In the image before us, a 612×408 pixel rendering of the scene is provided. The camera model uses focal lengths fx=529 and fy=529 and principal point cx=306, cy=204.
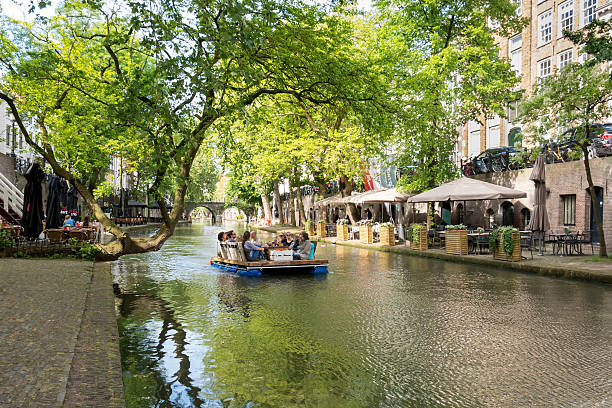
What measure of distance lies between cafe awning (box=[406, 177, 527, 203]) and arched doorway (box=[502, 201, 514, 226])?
249 inches

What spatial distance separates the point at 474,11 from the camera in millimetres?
25906

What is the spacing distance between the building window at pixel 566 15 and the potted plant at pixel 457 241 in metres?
18.6

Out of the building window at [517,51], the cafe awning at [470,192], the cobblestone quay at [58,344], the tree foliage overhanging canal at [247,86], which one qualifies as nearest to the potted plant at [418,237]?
the cafe awning at [470,192]

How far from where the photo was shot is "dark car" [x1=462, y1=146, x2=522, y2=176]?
1053 inches

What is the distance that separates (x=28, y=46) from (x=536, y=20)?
101 ft

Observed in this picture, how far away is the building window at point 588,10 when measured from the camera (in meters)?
29.9

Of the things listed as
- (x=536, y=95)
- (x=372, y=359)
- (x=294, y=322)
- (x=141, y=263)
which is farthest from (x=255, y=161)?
(x=372, y=359)

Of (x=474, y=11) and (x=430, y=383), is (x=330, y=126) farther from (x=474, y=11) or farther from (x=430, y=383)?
(x=430, y=383)

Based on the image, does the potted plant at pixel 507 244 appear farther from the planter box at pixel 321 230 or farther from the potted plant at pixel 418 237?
the planter box at pixel 321 230

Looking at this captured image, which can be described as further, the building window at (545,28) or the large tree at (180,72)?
the building window at (545,28)

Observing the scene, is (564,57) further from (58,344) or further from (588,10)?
(58,344)

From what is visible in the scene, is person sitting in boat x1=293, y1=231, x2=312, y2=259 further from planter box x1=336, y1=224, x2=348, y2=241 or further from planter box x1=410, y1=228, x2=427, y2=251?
planter box x1=336, y1=224, x2=348, y2=241

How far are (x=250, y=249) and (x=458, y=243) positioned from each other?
871cm

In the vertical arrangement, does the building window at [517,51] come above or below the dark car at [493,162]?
above
